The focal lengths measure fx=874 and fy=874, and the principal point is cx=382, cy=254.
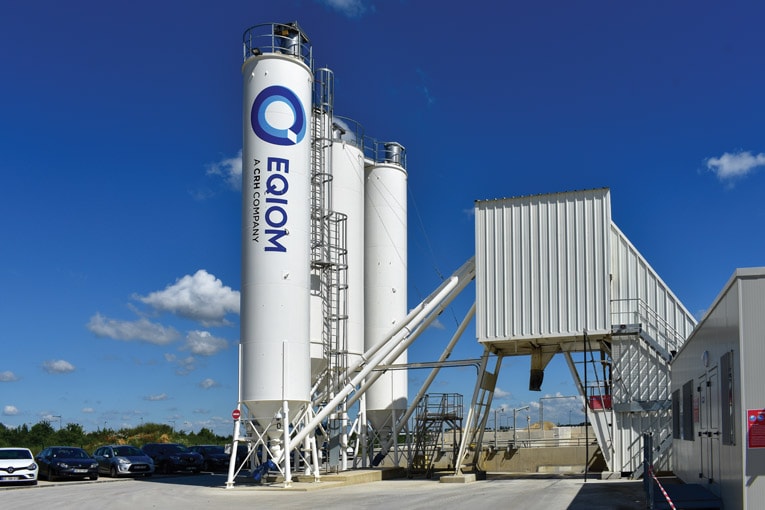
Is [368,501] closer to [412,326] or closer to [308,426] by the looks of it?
[308,426]

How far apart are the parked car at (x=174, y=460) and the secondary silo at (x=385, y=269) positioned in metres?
7.28

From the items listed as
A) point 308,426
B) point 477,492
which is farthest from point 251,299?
point 477,492

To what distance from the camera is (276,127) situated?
27000mm

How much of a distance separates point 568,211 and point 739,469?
16956mm

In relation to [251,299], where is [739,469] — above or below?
below

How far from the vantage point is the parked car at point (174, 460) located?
3509 cm

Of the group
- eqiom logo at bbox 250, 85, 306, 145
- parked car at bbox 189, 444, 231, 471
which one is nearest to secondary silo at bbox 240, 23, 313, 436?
eqiom logo at bbox 250, 85, 306, 145

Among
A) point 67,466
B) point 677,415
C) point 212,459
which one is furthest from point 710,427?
point 212,459

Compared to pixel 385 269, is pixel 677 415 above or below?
below

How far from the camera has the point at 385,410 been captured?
35.7 m

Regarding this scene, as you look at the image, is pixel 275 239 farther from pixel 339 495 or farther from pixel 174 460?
pixel 174 460

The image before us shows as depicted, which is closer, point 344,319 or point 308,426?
point 308,426

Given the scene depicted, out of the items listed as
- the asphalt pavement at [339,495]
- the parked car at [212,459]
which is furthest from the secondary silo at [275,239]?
the parked car at [212,459]

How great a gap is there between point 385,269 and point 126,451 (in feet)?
41.6
